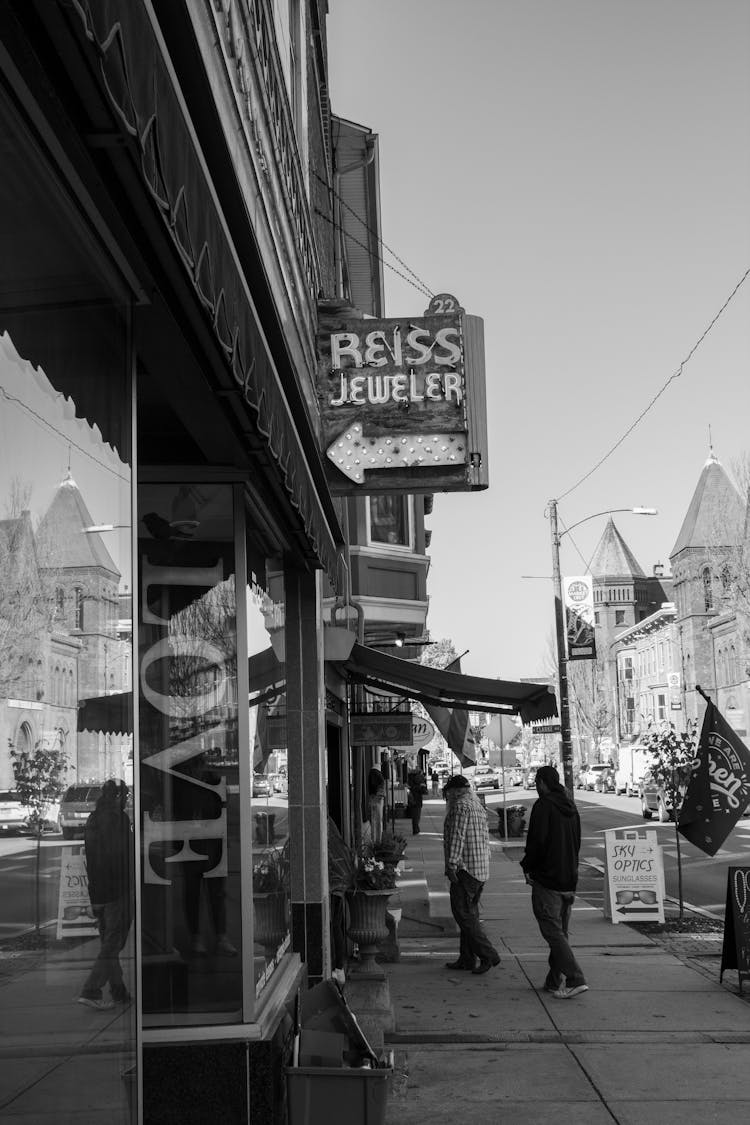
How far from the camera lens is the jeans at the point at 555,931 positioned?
9.72 m

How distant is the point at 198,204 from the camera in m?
2.81

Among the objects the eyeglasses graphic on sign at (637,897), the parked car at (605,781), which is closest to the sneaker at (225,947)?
the eyeglasses graphic on sign at (637,897)

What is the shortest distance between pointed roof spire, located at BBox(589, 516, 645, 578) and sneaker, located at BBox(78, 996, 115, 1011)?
6224 inches

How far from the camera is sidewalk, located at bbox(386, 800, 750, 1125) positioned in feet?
21.8

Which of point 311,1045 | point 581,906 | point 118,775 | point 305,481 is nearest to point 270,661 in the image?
point 305,481

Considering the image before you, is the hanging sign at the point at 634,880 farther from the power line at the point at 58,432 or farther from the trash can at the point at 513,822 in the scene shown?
the trash can at the point at 513,822

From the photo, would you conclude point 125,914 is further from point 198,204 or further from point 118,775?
point 198,204

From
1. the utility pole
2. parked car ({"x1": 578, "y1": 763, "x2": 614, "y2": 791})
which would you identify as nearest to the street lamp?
the utility pole

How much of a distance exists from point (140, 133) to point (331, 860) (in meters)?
8.35

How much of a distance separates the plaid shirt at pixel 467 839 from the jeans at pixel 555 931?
1283mm

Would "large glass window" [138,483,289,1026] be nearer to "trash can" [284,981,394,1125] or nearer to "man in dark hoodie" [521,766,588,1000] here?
"trash can" [284,981,394,1125]

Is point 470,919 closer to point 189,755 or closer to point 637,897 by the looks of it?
point 637,897

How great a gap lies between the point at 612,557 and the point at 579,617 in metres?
136

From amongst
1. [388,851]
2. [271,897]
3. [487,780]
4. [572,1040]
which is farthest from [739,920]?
[487,780]
